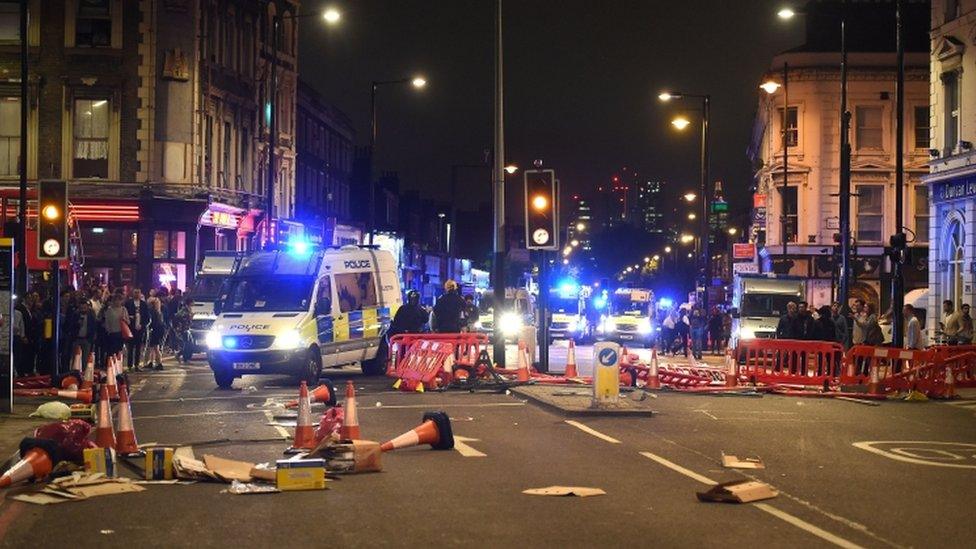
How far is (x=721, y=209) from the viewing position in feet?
206

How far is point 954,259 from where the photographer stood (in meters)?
38.4

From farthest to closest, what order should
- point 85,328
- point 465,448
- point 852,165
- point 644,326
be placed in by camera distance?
1. point 852,165
2. point 644,326
3. point 85,328
4. point 465,448

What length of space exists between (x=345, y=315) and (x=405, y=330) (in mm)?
1217

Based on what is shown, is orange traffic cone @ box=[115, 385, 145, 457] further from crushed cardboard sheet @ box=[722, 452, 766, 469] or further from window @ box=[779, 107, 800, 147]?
window @ box=[779, 107, 800, 147]

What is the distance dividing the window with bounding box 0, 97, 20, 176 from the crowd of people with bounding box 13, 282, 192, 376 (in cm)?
1169

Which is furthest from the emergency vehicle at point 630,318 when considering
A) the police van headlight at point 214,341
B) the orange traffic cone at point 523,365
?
the police van headlight at point 214,341

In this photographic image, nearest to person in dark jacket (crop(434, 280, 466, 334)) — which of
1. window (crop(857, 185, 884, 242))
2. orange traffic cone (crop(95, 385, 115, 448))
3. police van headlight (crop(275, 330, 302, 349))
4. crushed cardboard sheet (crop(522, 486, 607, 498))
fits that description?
police van headlight (crop(275, 330, 302, 349))

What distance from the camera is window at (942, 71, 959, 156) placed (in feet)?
124

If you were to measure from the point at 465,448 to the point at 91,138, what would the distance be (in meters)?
32.5

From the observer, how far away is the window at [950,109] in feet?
124

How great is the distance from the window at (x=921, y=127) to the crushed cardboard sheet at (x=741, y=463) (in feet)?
165

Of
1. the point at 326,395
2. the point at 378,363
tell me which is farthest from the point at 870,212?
the point at 326,395

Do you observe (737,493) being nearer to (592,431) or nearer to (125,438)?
(592,431)

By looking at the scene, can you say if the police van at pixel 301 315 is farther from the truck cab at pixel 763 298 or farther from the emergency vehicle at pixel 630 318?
the emergency vehicle at pixel 630 318
